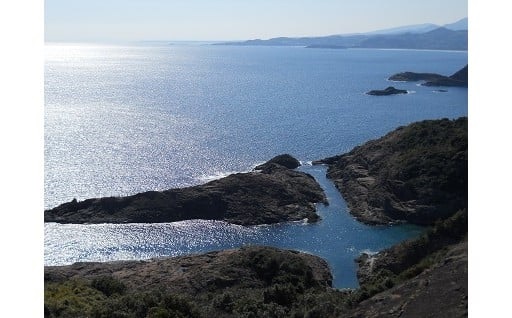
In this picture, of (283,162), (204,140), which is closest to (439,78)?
(204,140)

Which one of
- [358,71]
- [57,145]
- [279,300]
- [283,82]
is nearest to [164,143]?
[57,145]

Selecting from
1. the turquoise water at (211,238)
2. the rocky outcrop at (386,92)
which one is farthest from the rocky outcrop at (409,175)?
the rocky outcrop at (386,92)

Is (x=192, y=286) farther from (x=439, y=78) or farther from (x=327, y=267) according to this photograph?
(x=439, y=78)

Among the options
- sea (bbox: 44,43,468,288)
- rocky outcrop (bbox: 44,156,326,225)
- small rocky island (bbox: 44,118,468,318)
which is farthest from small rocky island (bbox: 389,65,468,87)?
rocky outcrop (bbox: 44,156,326,225)

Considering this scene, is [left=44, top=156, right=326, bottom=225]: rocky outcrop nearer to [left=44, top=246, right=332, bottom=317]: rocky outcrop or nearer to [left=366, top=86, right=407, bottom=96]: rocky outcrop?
[left=44, top=246, right=332, bottom=317]: rocky outcrop

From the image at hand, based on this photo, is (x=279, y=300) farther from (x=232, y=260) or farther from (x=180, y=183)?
(x=180, y=183)
